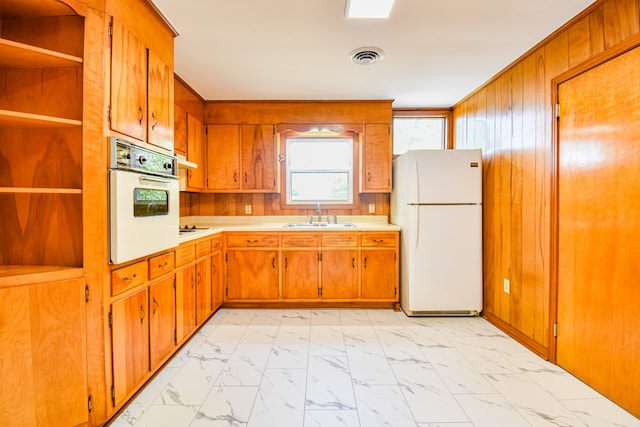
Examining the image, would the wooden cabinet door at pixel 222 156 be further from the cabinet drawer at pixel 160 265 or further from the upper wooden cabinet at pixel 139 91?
the cabinet drawer at pixel 160 265

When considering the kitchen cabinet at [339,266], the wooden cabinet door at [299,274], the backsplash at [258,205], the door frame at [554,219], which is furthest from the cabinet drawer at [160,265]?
the door frame at [554,219]

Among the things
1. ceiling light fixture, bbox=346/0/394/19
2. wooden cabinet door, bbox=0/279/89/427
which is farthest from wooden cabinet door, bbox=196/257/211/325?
ceiling light fixture, bbox=346/0/394/19

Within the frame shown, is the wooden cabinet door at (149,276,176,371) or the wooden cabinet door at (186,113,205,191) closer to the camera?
the wooden cabinet door at (149,276,176,371)

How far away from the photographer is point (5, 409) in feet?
4.10

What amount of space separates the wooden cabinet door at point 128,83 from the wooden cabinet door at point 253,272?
1.67 metres

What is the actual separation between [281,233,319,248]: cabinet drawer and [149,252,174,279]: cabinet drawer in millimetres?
1244

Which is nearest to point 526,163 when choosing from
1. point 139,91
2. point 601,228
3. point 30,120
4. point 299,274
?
Result: point 601,228

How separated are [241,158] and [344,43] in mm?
1802

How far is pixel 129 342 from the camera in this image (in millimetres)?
1640

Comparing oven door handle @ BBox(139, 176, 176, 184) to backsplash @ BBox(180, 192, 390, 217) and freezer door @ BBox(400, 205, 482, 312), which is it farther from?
freezer door @ BBox(400, 205, 482, 312)

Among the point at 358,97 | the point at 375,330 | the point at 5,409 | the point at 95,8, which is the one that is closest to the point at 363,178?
the point at 358,97

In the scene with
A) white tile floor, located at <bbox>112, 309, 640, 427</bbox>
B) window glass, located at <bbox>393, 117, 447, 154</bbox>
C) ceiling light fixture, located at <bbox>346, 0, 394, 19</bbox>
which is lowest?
white tile floor, located at <bbox>112, 309, 640, 427</bbox>

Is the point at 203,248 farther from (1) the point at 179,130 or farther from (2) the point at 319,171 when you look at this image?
(2) the point at 319,171

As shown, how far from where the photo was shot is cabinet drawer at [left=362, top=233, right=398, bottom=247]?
3.14 meters
